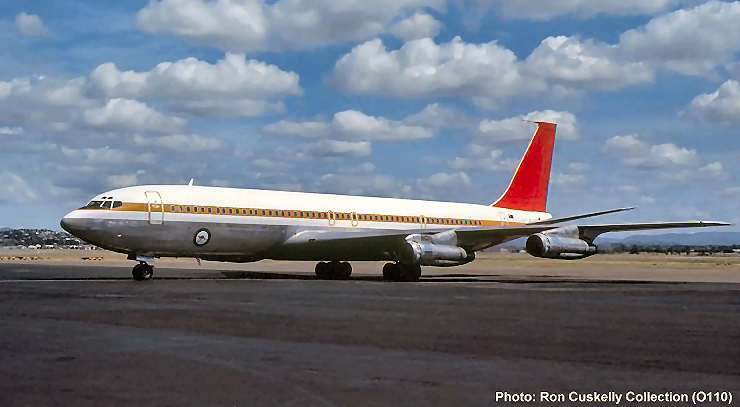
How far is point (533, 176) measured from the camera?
46.1 metres

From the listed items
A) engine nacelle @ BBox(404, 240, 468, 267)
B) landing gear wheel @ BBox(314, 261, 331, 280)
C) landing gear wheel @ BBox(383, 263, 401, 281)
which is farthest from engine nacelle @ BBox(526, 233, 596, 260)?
landing gear wheel @ BBox(314, 261, 331, 280)

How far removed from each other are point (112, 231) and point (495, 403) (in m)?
25.6

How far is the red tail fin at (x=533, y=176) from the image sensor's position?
150 ft

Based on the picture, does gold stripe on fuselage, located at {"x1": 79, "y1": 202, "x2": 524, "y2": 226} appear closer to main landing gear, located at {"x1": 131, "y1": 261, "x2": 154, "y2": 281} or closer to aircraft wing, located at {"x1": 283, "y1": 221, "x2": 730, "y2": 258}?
aircraft wing, located at {"x1": 283, "y1": 221, "x2": 730, "y2": 258}

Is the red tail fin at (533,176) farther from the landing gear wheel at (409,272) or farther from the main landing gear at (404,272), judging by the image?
the landing gear wheel at (409,272)

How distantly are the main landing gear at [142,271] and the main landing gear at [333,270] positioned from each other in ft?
34.2

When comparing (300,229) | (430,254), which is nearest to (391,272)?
(430,254)

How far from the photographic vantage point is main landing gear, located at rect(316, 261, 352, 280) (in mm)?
39219

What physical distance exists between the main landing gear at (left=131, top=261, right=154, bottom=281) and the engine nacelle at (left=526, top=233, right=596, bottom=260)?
1719 centimetres

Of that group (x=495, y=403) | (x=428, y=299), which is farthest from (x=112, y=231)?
A: (x=495, y=403)

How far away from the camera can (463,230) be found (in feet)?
117

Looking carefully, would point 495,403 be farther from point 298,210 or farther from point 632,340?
point 298,210

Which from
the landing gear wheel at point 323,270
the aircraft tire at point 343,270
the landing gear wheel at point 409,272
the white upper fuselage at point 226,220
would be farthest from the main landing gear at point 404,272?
the landing gear wheel at point 323,270

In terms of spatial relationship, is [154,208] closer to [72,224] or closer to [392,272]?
[72,224]
